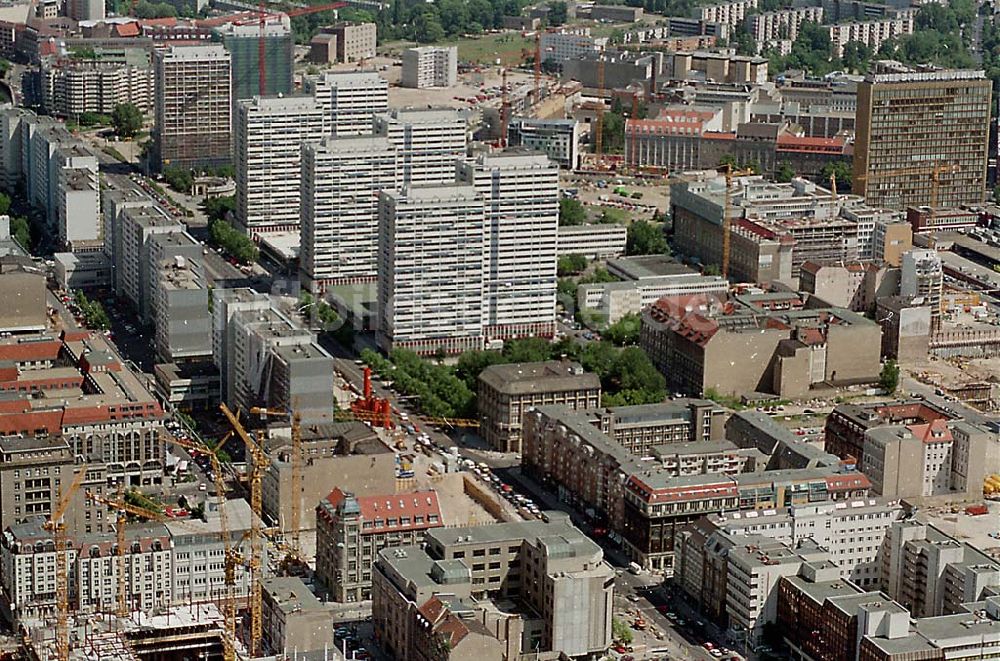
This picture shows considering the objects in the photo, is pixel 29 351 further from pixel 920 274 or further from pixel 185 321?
pixel 920 274

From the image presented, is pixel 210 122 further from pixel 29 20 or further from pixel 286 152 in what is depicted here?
pixel 29 20

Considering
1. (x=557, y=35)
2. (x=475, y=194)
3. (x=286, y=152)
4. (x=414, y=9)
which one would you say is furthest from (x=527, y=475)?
(x=414, y=9)

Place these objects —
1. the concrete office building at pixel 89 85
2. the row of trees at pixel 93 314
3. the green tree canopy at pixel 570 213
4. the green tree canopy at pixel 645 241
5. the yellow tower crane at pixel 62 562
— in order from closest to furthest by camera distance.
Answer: the yellow tower crane at pixel 62 562
the row of trees at pixel 93 314
the green tree canopy at pixel 645 241
the green tree canopy at pixel 570 213
the concrete office building at pixel 89 85

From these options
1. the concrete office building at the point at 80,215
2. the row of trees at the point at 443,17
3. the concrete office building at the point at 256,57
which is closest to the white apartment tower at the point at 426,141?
the concrete office building at the point at 80,215

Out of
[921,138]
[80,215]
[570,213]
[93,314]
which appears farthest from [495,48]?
[93,314]

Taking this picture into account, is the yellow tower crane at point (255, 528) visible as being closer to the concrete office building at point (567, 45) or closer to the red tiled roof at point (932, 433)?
the red tiled roof at point (932, 433)

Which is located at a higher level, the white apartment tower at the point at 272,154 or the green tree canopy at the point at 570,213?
the white apartment tower at the point at 272,154
